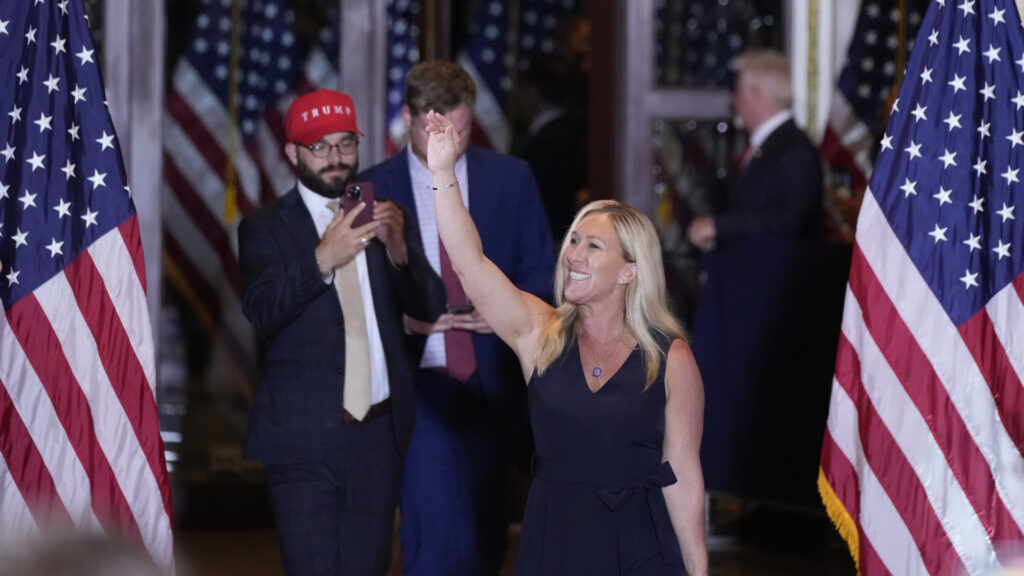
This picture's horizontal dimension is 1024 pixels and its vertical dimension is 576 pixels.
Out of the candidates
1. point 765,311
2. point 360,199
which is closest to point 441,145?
point 360,199

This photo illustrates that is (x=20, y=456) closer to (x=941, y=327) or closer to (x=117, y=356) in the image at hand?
(x=117, y=356)

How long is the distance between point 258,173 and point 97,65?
6.84 metres

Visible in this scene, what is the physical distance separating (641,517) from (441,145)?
1.00 m

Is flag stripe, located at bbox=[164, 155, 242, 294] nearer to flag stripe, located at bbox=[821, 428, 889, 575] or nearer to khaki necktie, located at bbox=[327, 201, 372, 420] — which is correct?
khaki necktie, located at bbox=[327, 201, 372, 420]

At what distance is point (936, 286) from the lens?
4352mm

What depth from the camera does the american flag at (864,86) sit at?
7.37m

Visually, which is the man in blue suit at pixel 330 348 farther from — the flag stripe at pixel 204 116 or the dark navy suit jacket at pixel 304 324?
the flag stripe at pixel 204 116

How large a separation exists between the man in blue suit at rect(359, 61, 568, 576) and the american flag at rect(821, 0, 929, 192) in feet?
9.23

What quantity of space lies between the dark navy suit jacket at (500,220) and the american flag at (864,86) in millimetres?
2756

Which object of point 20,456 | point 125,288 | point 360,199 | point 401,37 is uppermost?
point 401,37

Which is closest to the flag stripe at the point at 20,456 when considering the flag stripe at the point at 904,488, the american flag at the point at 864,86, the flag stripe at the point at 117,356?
the flag stripe at the point at 117,356

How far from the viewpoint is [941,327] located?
4.35 meters

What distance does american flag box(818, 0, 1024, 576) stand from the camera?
427 centimetres

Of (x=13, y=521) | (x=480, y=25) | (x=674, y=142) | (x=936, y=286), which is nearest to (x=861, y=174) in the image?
(x=674, y=142)
